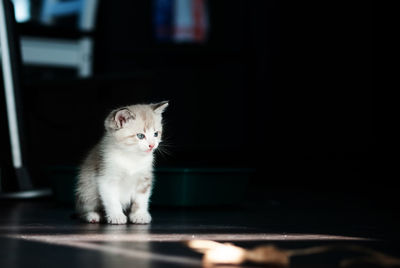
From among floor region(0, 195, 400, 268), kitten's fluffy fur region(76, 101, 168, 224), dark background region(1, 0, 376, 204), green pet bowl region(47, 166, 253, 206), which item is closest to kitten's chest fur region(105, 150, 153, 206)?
kitten's fluffy fur region(76, 101, 168, 224)

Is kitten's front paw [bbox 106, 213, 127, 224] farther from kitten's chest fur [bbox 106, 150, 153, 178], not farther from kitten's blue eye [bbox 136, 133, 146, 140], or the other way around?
kitten's blue eye [bbox 136, 133, 146, 140]

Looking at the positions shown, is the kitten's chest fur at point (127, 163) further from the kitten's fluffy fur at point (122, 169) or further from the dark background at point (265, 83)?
the dark background at point (265, 83)

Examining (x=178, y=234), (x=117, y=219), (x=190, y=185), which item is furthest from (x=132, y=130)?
(x=190, y=185)

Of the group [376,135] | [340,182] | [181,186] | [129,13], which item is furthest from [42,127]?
[376,135]

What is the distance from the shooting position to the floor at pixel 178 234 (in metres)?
1.05

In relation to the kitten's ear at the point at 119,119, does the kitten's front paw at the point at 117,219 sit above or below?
below

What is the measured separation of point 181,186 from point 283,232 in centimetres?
72

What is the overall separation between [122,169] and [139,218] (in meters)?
0.16

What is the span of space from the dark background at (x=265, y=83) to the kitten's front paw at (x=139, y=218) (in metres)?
2.10

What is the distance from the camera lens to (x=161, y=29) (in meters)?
4.52

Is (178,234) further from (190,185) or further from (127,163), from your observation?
(190,185)

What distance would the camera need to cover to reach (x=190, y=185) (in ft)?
7.05

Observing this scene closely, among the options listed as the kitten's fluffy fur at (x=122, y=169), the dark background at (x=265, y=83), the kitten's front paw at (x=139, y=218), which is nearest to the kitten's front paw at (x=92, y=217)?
the kitten's fluffy fur at (x=122, y=169)

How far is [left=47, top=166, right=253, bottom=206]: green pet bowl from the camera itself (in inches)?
83.7
